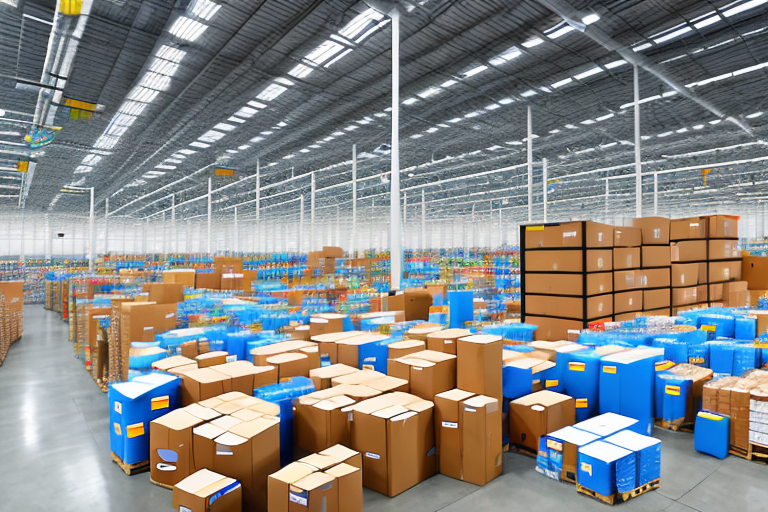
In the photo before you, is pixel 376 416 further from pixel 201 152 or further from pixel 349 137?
pixel 201 152

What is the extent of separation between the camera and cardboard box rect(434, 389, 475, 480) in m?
3.15

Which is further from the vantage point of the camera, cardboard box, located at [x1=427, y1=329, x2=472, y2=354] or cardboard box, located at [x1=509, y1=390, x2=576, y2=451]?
cardboard box, located at [x1=427, y1=329, x2=472, y2=354]

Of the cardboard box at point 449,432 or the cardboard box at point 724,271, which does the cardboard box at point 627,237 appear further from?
the cardboard box at point 449,432

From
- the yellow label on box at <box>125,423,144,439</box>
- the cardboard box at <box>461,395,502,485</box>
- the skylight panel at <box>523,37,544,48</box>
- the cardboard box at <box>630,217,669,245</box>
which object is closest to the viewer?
the cardboard box at <box>461,395,502,485</box>

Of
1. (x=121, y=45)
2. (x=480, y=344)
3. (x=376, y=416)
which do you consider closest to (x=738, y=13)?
(x=480, y=344)

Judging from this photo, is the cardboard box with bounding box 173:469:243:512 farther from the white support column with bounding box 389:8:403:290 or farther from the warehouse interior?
the white support column with bounding box 389:8:403:290

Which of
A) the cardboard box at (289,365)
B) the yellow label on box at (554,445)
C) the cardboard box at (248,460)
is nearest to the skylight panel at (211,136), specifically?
the cardboard box at (289,365)

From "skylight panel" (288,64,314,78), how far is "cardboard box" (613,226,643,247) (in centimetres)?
654

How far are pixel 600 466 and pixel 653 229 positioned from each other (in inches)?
189

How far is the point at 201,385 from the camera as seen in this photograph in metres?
3.41

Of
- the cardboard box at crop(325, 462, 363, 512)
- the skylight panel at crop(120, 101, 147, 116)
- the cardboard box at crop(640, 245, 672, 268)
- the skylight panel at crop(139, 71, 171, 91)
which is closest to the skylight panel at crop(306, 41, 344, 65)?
the skylight panel at crop(139, 71, 171, 91)

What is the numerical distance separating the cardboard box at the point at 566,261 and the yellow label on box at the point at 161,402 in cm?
454

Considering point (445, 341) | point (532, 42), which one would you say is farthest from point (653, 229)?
point (445, 341)

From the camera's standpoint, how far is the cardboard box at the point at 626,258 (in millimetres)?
5966
